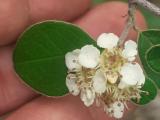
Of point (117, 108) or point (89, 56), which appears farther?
point (117, 108)

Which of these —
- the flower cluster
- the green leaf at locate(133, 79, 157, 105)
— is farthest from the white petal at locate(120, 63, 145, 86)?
the green leaf at locate(133, 79, 157, 105)

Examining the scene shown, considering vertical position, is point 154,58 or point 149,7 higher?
point 149,7

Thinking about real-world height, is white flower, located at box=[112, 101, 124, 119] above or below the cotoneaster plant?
below

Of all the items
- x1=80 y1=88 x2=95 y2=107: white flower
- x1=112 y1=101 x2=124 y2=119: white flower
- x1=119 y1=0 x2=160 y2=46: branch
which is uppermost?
x1=119 y1=0 x2=160 y2=46: branch

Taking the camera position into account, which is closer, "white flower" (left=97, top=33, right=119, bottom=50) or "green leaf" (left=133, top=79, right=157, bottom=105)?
"white flower" (left=97, top=33, right=119, bottom=50)

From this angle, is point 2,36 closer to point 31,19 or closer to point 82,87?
point 31,19

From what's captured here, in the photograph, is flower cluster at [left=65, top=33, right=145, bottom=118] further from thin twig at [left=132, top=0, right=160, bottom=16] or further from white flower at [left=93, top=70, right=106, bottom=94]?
thin twig at [left=132, top=0, right=160, bottom=16]

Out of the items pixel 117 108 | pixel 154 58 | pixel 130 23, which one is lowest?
pixel 117 108

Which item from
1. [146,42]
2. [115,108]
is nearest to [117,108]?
[115,108]

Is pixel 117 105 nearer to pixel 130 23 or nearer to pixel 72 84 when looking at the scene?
pixel 72 84
